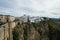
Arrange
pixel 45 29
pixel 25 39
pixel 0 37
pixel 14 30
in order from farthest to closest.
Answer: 1. pixel 45 29
2. pixel 25 39
3. pixel 14 30
4. pixel 0 37

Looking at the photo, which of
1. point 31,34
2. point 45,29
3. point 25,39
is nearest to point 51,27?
point 45,29

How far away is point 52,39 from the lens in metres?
27.5

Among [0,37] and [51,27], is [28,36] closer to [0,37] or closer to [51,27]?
[51,27]

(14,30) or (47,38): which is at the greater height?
(14,30)

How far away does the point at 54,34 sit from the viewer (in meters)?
27.7

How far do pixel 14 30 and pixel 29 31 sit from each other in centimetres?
606

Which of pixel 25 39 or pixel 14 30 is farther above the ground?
pixel 14 30

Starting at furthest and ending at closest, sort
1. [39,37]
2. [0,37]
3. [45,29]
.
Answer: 1. [45,29]
2. [39,37]
3. [0,37]

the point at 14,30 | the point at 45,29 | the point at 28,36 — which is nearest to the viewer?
the point at 14,30

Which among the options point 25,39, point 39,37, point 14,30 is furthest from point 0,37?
point 39,37

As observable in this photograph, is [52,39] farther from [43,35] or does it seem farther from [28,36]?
[28,36]

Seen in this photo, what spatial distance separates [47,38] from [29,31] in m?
4.83

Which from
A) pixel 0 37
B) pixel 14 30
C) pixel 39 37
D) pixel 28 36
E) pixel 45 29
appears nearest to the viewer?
pixel 0 37

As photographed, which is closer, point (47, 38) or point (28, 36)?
point (28, 36)
